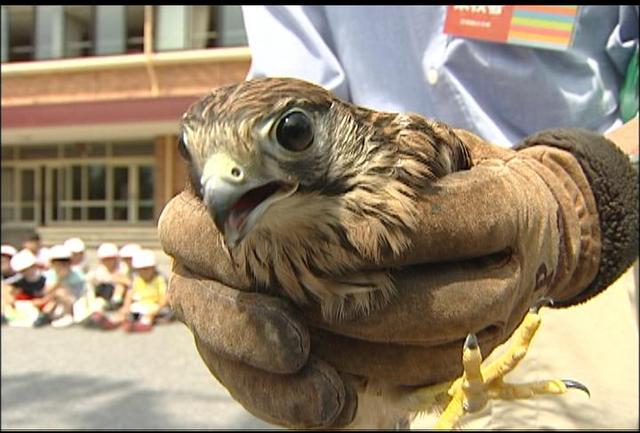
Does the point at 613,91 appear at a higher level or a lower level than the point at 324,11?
lower

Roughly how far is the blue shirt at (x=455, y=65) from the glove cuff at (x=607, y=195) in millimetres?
392

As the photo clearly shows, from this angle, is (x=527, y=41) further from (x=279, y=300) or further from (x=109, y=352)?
(x=109, y=352)

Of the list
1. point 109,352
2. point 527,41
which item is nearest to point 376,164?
point 527,41

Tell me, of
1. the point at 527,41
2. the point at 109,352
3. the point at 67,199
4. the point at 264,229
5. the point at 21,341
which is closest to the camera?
the point at 264,229

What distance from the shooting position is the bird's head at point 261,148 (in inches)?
25.2

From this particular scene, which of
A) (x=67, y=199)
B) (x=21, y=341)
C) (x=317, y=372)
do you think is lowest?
(x=67, y=199)

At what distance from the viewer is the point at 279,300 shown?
804mm

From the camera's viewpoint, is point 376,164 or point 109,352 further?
point 109,352

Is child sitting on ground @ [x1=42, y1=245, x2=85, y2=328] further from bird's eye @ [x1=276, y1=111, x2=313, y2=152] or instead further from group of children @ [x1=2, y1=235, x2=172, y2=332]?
bird's eye @ [x1=276, y1=111, x2=313, y2=152]

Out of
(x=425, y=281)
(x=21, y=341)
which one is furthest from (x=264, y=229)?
(x=21, y=341)

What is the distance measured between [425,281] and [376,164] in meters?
0.17

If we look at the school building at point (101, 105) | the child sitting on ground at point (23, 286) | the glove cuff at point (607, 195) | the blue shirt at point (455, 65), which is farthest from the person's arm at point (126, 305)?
the school building at point (101, 105)

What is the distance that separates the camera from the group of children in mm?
6410

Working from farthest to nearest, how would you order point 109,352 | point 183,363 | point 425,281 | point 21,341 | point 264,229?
point 21,341 → point 109,352 → point 183,363 → point 425,281 → point 264,229
